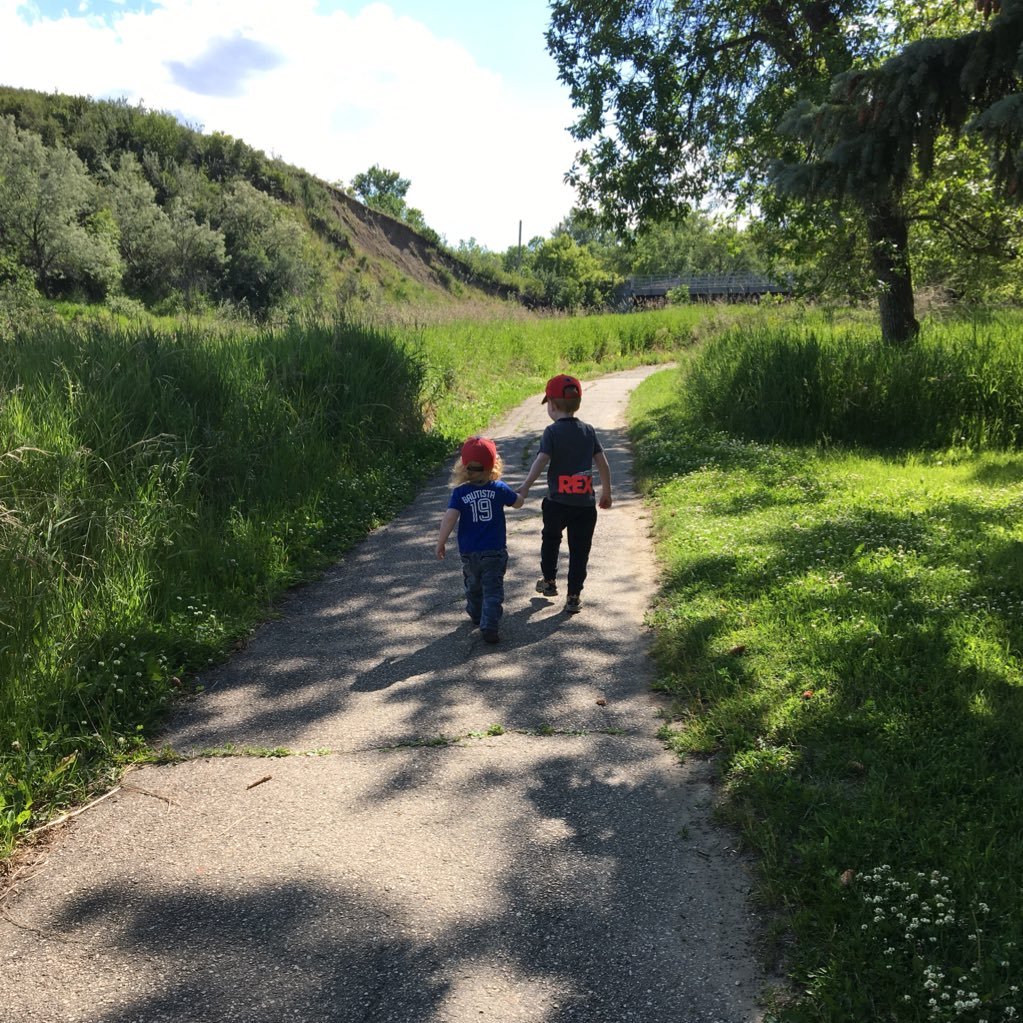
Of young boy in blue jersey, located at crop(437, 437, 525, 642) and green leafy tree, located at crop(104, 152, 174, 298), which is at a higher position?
green leafy tree, located at crop(104, 152, 174, 298)

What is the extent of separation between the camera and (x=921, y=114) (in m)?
4.82

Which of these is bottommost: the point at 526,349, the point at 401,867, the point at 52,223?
the point at 401,867

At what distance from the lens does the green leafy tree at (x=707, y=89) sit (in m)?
13.5

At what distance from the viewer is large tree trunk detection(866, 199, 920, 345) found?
13.0 meters

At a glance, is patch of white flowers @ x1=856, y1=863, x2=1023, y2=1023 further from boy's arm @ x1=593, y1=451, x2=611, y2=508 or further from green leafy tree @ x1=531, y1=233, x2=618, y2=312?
green leafy tree @ x1=531, y1=233, x2=618, y2=312

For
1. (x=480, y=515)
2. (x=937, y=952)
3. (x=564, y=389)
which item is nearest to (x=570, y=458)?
(x=564, y=389)

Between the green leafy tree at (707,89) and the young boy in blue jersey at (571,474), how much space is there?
953cm

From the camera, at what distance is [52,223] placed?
3606 cm

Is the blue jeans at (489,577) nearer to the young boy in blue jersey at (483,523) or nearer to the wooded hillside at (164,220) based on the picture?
the young boy in blue jersey at (483,523)

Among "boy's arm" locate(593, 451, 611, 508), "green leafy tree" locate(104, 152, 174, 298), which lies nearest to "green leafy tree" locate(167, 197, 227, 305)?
"green leafy tree" locate(104, 152, 174, 298)

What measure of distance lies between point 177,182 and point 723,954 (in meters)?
53.1

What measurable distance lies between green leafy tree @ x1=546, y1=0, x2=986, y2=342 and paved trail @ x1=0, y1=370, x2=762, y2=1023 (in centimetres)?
1154

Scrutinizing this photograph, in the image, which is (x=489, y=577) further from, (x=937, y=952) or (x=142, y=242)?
(x=142, y=242)

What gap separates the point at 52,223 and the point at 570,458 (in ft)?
129
